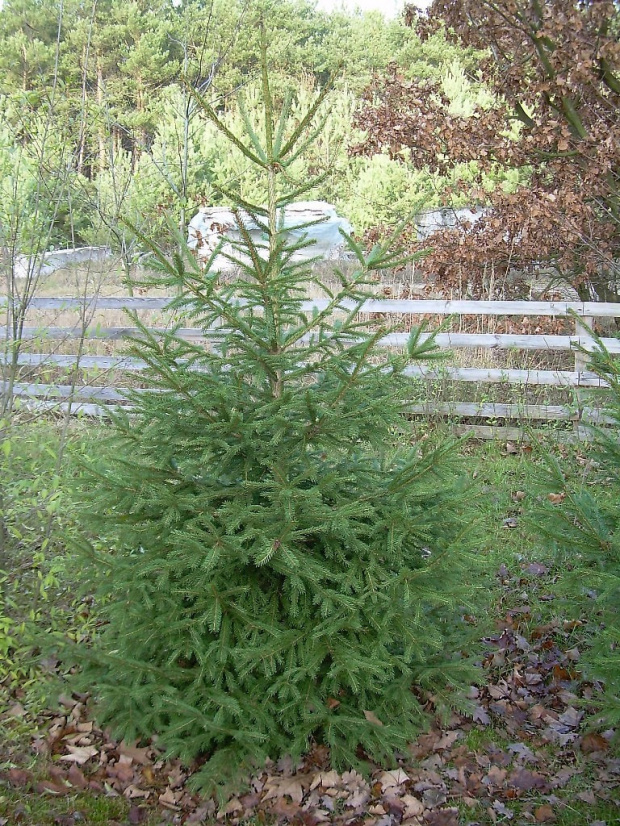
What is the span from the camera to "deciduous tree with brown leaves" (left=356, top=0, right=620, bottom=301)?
715cm

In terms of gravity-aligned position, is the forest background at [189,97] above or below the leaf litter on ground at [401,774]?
above

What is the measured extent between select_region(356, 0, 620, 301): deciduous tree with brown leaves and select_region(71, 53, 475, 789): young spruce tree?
4.85m

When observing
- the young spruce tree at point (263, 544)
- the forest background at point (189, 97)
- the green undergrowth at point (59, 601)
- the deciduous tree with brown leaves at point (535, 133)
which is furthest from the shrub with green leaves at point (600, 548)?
the deciduous tree with brown leaves at point (535, 133)

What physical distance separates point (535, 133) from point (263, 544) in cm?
622

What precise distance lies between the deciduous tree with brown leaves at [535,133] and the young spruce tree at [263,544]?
15.9ft

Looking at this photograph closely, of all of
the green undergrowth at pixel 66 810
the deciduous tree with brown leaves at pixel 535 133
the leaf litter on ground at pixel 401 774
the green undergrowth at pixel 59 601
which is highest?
the deciduous tree with brown leaves at pixel 535 133

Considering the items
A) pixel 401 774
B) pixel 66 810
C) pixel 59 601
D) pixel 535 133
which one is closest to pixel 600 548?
pixel 401 774

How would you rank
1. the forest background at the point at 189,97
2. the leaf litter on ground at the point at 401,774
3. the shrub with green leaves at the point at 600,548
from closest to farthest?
the shrub with green leaves at the point at 600,548, the leaf litter on ground at the point at 401,774, the forest background at the point at 189,97

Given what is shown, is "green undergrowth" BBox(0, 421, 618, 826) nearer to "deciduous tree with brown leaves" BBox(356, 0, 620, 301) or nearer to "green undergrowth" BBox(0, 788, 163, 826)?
"green undergrowth" BBox(0, 788, 163, 826)

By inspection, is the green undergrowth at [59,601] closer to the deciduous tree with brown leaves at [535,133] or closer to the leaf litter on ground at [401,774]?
the leaf litter on ground at [401,774]

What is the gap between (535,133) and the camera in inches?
297

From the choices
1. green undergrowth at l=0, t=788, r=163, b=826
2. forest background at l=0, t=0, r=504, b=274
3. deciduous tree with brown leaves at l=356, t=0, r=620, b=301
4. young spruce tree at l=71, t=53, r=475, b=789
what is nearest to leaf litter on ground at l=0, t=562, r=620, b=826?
green undergrowth at l=0, t=788, r=163, b=826

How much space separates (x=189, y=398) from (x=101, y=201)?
5168mm

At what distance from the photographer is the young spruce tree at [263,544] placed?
10.1 ft
